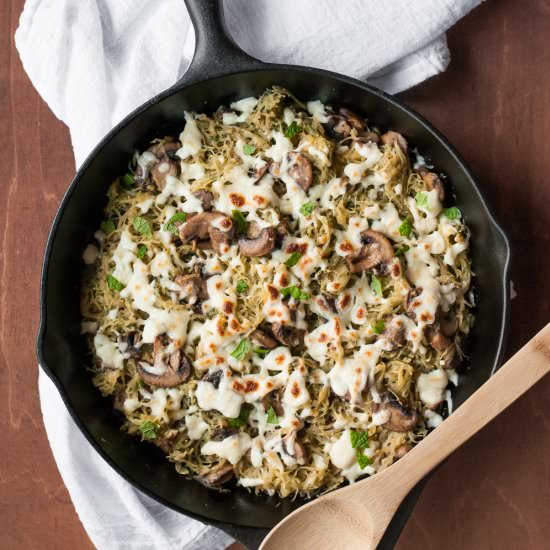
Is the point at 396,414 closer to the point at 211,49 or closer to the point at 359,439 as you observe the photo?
the point at 359,439

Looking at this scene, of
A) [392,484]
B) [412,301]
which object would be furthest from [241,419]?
[412,301]

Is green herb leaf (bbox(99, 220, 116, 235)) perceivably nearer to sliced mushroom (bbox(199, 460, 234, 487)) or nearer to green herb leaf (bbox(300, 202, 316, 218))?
green herb leaf (bbox(300, 202, 316, 218))

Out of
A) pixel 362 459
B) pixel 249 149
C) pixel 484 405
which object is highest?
pixel 249 149

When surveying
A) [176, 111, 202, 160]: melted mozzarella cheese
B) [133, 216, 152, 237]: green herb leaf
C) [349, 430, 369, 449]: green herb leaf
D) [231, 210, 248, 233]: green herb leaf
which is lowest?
[349, 430, 369, 449]: green herb leaf

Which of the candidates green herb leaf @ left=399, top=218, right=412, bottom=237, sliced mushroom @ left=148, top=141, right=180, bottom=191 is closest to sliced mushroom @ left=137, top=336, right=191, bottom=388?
Result: sliced mushroom @ left=148, top=141, right=180, bottom=191

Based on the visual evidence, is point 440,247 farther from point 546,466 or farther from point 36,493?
point 36,493
